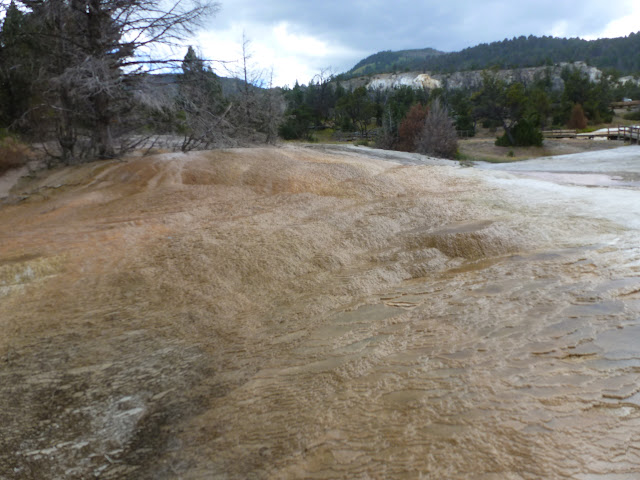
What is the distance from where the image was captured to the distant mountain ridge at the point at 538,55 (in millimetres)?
84675

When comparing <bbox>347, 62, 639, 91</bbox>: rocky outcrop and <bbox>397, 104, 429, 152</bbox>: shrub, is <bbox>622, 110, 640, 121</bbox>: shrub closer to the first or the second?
<bbox>397, 104, 429, 152</bbox>: shrub

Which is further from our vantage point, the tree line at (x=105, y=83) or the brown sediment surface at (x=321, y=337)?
the tree line at (x=105, y=83)

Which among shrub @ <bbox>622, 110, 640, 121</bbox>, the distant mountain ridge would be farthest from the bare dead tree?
the distant mountain ridge

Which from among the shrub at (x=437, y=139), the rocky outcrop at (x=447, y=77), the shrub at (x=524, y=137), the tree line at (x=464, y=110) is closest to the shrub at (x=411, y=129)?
the tree line at (x=464, y=110)

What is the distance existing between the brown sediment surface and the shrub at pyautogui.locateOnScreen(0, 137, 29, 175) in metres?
3.84

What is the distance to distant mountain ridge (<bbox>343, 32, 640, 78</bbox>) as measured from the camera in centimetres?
8468

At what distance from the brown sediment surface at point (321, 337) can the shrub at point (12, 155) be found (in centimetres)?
384

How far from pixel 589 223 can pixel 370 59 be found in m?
169

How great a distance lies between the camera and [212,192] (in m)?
6.77

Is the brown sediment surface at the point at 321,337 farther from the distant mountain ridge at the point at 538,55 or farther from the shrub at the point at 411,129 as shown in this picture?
the distant mountain ridge at the point at 538,55

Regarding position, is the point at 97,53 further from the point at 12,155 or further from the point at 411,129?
the point at 411,129

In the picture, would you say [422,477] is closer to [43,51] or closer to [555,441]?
[555,441]

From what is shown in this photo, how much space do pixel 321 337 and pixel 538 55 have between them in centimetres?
11492

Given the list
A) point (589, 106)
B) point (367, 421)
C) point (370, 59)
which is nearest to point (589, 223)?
point (367, 421)
